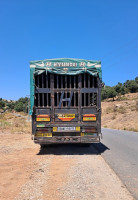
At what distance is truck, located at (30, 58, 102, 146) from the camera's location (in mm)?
7430

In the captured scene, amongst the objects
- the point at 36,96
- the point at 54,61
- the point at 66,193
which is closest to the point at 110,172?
the point at 66,193

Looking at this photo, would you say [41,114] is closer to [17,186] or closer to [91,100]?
[91,100]

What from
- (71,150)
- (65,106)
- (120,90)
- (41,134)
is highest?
(120,90)

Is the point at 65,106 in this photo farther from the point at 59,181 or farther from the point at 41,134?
the point at 59,181

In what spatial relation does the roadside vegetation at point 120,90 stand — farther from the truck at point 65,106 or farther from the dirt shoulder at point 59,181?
the dirt shoulder at point 59,181

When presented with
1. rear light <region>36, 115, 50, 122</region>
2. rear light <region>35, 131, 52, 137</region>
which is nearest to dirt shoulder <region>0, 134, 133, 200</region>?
rear light <region>35, 131, 52, 137</region>

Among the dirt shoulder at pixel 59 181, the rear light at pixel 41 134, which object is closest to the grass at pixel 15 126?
the rear light at pixel 41 134

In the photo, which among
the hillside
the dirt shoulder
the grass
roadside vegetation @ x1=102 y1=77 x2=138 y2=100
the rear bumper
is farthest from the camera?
roadside vegetation @ x1=102 y1=77 x2=138 y2=100

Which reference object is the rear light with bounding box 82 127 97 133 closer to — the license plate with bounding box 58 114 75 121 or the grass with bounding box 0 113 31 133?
the license plate with bounding box 58 114 75 121

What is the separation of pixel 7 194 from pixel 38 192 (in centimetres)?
63

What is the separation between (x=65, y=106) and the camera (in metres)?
7.68

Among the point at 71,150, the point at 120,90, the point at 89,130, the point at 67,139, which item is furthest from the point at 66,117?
the point at 120,90

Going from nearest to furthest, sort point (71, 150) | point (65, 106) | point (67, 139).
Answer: point (67, 139) → point (65, 106) → point (71, 150)

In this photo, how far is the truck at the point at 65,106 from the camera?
24.4 ft
